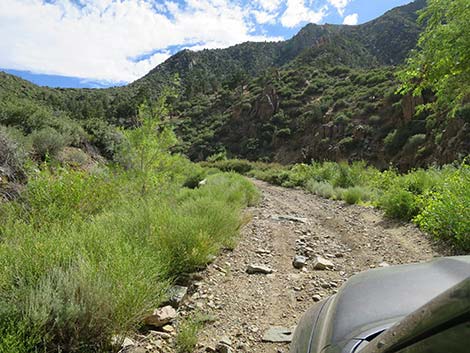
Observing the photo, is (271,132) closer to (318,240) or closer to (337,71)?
(337,71)

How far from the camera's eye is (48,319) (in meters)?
2.14

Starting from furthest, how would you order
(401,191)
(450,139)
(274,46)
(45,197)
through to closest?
(274,46)
(450,139)
(401,191)
(45,197)

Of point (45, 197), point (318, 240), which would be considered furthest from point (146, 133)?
point (318, 240)

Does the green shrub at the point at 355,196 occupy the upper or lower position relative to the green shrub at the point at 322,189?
upper

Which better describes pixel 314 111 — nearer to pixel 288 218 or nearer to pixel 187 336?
pixel 288 218

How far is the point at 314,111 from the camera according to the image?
36.5m

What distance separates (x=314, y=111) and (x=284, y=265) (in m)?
34.3

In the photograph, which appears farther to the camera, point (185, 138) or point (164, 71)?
point (164, 71)

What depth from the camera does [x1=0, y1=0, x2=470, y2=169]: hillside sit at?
69.1 feet

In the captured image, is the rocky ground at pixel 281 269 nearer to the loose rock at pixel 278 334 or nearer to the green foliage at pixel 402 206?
the loose rock at pixel 278 334

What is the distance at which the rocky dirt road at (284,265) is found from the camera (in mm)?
3162

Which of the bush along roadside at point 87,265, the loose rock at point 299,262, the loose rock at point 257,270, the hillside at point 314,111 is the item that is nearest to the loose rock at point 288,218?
the bush along roadside at point 87,265

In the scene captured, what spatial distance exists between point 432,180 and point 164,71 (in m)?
97.5

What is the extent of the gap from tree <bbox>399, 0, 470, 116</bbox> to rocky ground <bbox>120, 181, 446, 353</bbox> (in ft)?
10.1
